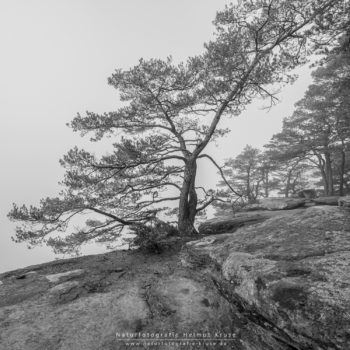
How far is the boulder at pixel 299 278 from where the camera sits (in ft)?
6.91

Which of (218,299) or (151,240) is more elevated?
(151,240)

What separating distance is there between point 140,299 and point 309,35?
9.70 m

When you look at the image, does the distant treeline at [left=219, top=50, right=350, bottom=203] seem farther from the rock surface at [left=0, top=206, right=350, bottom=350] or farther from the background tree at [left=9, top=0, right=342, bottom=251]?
the rock surface at [left=0, top=206, right=350, bottom=350]

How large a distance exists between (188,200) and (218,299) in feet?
20.9

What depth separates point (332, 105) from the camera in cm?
1645

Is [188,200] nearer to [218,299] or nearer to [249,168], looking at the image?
[218,299]

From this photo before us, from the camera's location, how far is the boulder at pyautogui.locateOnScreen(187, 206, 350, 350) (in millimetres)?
2107

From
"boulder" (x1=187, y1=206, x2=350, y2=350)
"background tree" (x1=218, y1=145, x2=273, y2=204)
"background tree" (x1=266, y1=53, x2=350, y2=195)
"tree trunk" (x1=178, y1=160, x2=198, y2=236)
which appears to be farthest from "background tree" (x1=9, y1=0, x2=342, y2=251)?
"background tree" (x1=218, y1=145, x2=273, y2=204)

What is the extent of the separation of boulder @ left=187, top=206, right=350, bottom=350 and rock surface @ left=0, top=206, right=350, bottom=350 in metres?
0.01

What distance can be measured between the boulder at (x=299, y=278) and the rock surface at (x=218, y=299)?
1cm

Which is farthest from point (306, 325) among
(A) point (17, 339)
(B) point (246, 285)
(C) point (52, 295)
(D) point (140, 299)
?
(C) point (52, 295)

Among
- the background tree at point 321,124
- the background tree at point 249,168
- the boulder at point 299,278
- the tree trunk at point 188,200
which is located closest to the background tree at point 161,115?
the tree trunk at point 188,200

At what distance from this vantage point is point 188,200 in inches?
404

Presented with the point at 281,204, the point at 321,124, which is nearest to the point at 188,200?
the point at 281,204
